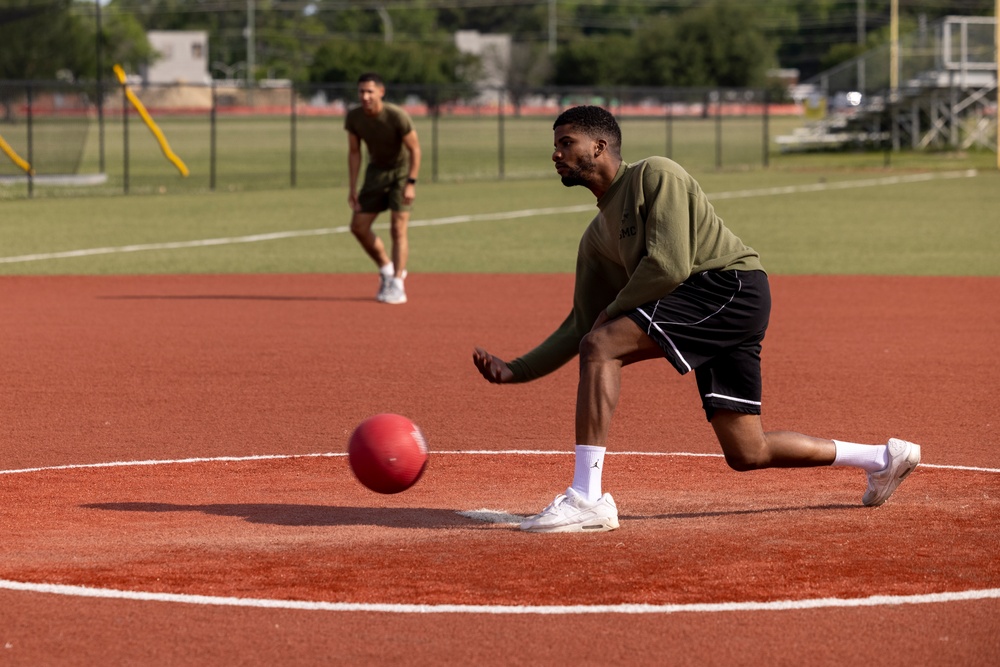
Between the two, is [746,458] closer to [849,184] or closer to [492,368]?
[492,368]

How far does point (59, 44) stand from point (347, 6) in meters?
93.9

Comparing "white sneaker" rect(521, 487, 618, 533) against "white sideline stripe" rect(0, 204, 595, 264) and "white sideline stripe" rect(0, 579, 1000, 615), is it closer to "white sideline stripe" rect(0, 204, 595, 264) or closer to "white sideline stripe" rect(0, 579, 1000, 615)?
"white sideline stripe" rect(0, 579, 1000, 615)

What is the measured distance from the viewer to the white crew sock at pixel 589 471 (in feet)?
22.4

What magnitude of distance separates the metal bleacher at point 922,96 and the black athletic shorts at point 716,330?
158ft

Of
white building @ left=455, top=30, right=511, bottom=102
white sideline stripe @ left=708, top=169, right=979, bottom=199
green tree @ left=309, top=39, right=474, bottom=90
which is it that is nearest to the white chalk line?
white sideline stripe @ left=708, top=169, right=979, bottom=199

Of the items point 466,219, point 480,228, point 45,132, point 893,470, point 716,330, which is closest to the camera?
point 716,330

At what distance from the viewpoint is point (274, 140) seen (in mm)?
56750

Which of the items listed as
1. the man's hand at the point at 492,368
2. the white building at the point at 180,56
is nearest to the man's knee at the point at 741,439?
the man's hand at the point at 492,368

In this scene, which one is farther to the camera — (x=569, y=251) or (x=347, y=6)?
(x=347, y=6)

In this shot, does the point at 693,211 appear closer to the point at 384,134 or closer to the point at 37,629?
the point at 37,629

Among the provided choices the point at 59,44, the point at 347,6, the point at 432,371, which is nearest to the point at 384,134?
the point at 432,371

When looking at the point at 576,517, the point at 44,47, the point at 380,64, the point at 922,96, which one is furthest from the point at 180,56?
the point at 576,517

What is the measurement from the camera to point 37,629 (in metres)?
5.53

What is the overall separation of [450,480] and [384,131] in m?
8.60
